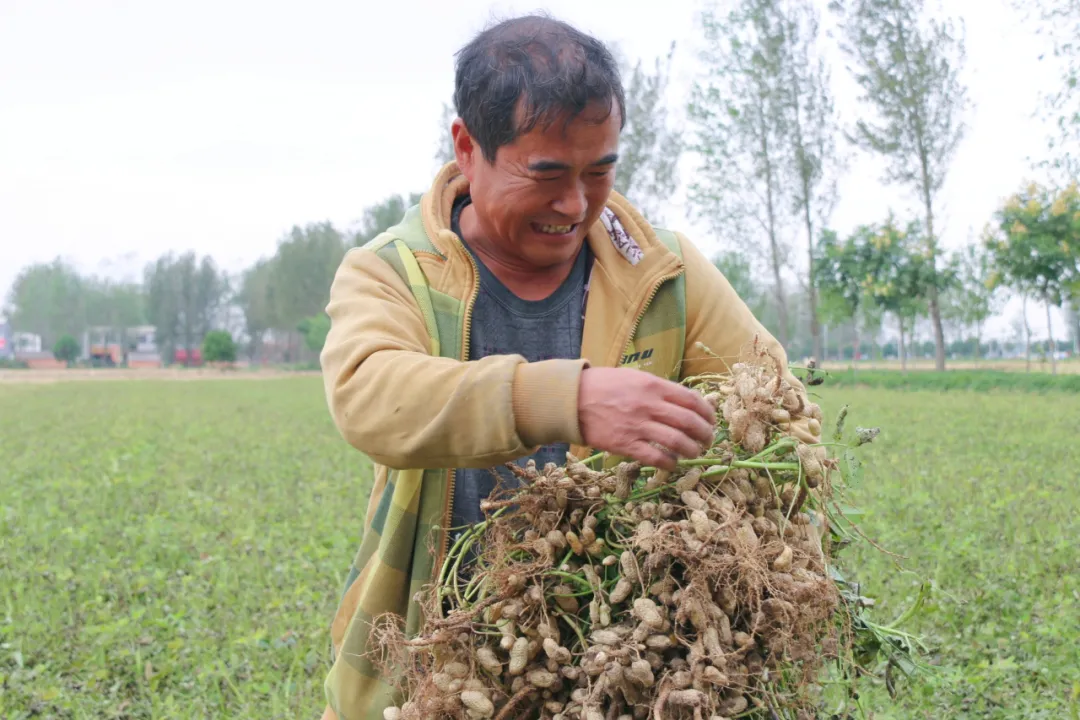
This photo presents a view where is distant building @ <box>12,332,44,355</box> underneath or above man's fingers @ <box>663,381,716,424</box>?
above

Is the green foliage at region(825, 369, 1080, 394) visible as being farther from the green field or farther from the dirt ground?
the dirt ground

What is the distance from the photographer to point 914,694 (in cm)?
395

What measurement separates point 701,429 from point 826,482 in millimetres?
279

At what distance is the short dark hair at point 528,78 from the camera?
1.66 m

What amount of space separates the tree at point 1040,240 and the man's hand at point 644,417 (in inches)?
803

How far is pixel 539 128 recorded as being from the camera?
5.49ft

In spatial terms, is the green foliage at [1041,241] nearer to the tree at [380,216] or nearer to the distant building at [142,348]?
the tree at [380,216]

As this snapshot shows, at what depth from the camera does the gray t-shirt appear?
1929 mm

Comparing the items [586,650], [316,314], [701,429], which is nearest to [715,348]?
[701,429]

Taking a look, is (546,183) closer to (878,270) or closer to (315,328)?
(878,270)

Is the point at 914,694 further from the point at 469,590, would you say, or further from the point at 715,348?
the point at 469,590

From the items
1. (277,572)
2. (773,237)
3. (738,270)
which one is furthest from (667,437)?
(738,270)

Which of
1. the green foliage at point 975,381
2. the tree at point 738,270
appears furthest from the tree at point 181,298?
the green foliage at point 975,381

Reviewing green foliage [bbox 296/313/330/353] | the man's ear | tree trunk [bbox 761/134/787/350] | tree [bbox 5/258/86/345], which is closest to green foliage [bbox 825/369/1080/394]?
tree trunk [bbox 761/134/787/350]
